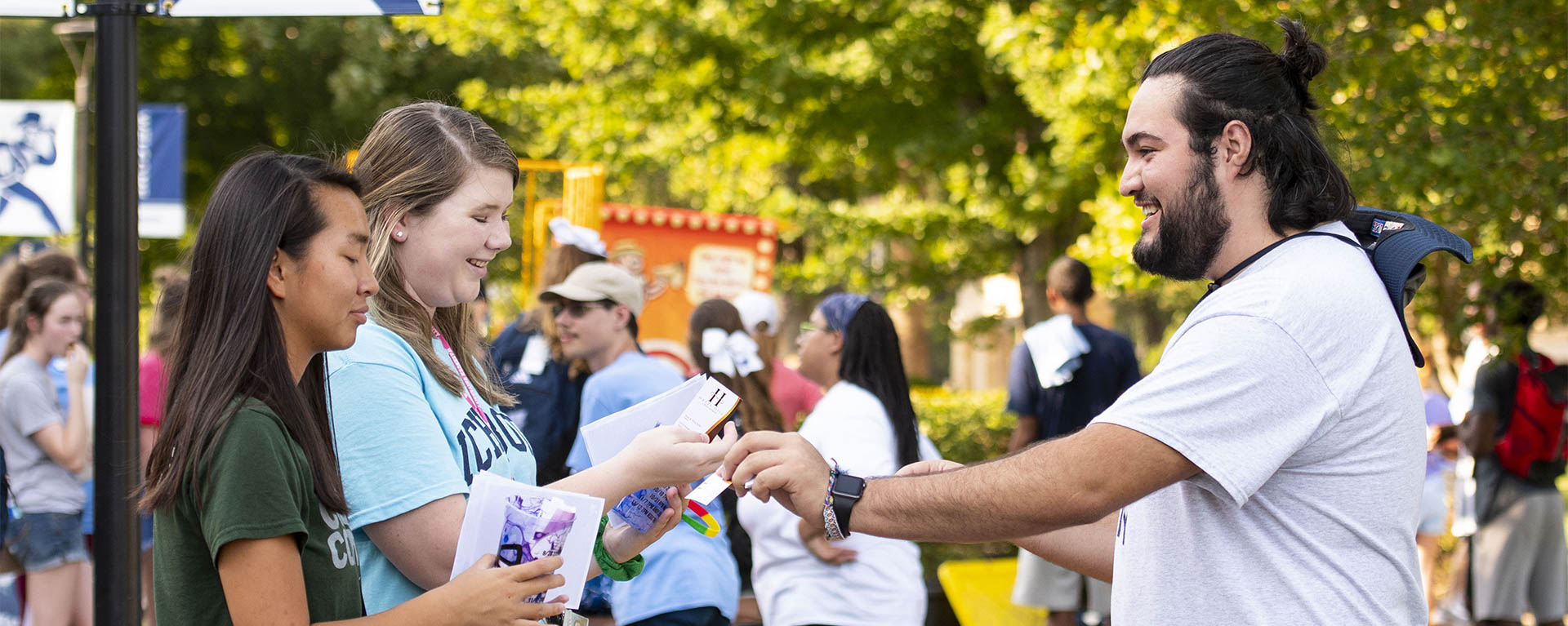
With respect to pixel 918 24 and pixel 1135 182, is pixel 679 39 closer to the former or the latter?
pixel 918 24

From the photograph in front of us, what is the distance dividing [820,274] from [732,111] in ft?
6.75

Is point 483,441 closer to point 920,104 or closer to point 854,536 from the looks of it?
point 854,536

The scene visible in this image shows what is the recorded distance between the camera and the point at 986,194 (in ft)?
44.0

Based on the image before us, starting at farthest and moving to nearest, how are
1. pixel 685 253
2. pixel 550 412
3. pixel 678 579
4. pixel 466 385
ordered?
pixel 685 253, pixel 550 412, pixel 678 579, pixel 466 385

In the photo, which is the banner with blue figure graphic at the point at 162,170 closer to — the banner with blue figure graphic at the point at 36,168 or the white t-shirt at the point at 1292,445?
the banner with blue figure graphic at the point at 36,168

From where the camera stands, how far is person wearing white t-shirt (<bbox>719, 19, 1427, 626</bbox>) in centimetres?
202

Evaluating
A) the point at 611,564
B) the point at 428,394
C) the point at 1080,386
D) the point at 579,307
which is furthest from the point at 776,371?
the point at 428,394

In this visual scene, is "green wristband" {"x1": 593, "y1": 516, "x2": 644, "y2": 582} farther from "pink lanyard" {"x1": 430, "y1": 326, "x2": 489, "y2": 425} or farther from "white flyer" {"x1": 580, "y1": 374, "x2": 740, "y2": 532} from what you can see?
"pink lanyard" {"x1": 430, "y1": 326, "x2": 489, "y2": 425}

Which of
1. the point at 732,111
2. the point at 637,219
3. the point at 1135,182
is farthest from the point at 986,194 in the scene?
the point at 1135,182

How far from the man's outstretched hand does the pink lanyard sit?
480 mm

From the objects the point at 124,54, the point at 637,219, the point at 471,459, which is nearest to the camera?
the point at 471,459

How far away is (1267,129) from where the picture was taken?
2.28 meters

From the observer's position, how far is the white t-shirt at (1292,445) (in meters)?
2.01

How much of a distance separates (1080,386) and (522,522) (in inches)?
209
